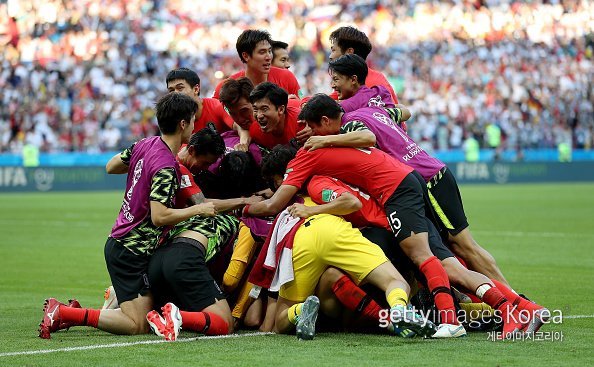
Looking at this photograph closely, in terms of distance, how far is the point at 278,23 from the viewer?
41.8 metres

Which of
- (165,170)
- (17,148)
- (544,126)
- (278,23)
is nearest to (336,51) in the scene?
(165,170)

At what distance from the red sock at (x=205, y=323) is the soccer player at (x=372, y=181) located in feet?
3.05

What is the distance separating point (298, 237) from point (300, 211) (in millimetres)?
206

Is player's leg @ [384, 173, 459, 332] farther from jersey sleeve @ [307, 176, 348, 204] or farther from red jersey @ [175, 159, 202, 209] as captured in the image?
red jersey @ [175, 159, 202, 209]

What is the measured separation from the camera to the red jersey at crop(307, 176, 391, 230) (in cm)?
789

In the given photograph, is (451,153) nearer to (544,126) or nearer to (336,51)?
(544,126)

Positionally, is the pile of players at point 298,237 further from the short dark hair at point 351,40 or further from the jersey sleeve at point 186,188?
the short dark hair at point 351,40

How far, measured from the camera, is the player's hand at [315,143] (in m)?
7.95

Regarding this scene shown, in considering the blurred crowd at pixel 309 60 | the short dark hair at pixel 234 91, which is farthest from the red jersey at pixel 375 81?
the blurred crowd at pixel 309 60

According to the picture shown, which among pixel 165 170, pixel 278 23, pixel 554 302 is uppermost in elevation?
pixel 278 23

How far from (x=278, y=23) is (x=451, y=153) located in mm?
10147

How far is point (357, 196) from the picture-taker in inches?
317

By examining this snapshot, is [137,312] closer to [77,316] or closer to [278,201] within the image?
[77,316]

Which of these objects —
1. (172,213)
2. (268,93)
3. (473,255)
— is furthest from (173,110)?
(473,255)
